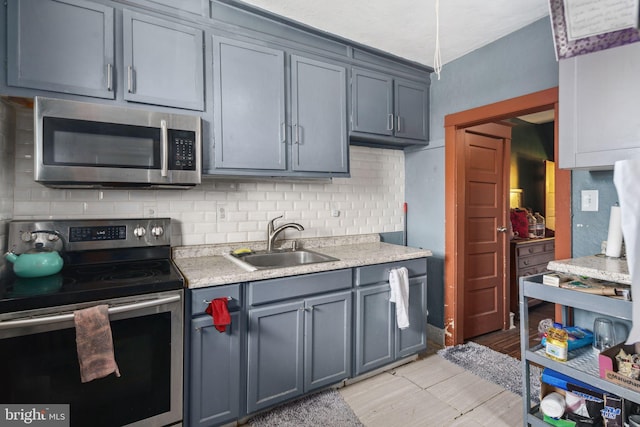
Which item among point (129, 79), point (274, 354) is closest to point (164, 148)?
point (129, 79)

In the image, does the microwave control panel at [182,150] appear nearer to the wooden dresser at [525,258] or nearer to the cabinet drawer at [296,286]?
the cabinet drawer at [296,286]

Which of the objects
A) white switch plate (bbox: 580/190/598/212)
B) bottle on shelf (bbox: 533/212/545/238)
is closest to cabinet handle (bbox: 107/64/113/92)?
white switch plate (bbox: 580/190/598/212)

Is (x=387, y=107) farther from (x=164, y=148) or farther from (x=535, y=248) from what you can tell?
(x=535, y=248)

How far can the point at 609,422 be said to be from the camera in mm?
1492

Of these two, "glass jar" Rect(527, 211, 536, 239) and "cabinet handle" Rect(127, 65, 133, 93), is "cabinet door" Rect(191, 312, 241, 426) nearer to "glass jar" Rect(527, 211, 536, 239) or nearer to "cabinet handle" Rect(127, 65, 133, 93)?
"cabinet handle" Rect(127, 65, 133, 93)

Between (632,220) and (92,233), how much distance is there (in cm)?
249

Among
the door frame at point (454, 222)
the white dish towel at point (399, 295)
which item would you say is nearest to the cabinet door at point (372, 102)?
the door frame at point (454, 222)

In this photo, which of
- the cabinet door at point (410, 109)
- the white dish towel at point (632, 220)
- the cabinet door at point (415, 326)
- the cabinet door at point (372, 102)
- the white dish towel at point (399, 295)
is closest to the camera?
the white dish towel at point (632, 220)

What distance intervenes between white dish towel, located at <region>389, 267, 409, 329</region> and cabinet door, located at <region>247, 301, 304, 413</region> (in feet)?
2.46

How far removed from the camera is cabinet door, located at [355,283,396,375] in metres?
2.28

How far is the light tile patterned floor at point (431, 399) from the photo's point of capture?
1.94m

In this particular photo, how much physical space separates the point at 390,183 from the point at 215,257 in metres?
1.88

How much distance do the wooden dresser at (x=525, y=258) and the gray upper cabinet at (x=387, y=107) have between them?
5.72 ft

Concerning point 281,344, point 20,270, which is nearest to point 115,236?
point 20,270
